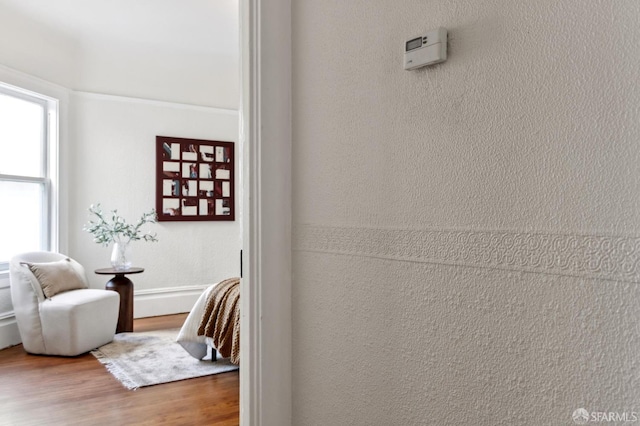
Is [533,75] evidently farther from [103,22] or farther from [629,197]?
[103,22]

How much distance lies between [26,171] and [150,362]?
7.23 ft

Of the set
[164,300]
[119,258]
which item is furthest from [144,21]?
[164,300]

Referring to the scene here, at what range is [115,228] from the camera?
15.3 ft

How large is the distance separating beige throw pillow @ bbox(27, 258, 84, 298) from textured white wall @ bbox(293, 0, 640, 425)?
3083 mm

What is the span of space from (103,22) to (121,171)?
4.93ft

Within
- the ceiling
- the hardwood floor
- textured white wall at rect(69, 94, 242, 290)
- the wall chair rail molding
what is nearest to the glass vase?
textured white wall at rect(69, 94, 242, 290)

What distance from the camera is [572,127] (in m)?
0.93

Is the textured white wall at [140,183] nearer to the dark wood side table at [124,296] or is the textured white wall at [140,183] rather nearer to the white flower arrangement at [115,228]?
the white flower arrangement at [115,228]

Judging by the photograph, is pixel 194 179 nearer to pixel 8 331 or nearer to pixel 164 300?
pixel 164 300

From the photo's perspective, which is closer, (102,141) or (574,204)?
(574,204)

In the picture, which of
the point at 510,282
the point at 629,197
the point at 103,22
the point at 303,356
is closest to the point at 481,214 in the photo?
the point at 510,282

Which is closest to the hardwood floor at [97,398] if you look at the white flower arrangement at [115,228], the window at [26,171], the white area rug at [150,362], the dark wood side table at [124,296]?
the white area rug at [150,362]

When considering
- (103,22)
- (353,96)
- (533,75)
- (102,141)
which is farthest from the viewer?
(102,141)

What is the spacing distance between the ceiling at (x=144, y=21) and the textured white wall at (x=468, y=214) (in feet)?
9.09
